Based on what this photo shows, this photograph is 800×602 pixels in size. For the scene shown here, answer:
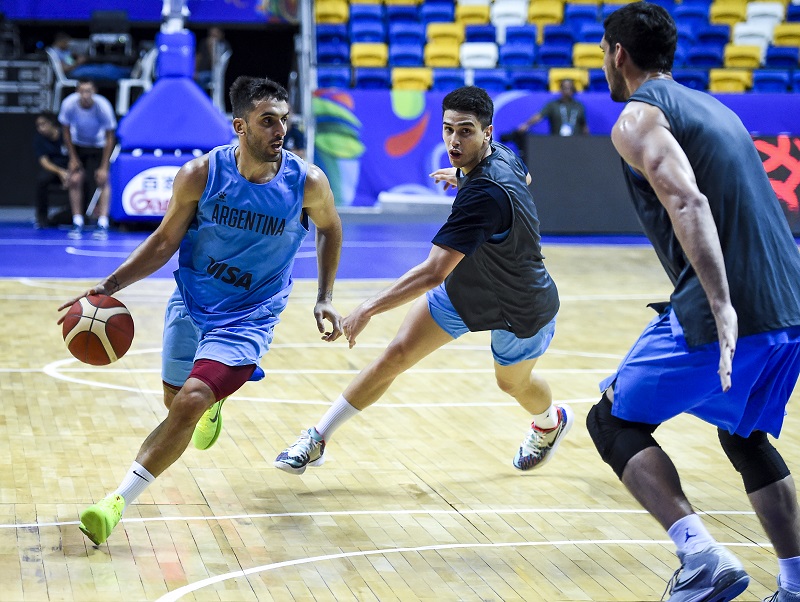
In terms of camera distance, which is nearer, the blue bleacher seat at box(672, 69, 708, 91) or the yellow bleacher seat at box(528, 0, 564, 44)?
the blue bleacher seat at box(672, 69, 708, 91)

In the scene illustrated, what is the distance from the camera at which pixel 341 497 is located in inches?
202

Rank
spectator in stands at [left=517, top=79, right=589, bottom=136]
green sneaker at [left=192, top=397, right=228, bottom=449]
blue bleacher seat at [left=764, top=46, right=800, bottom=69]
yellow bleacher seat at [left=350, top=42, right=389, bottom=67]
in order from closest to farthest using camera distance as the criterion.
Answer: green sneaker at [left=192, top=397, right=228, bottom=449] → spectator in stands at [left=517, top=79, right=589, bottom=136] → yellow bleacher seat at [left=350, top=42, right=389, bottom=67] → blue bleacher seat at [left=764, top=46, right=800, bottom=69]

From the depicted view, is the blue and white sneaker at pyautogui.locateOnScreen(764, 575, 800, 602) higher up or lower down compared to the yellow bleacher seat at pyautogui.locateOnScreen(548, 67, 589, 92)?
higher up

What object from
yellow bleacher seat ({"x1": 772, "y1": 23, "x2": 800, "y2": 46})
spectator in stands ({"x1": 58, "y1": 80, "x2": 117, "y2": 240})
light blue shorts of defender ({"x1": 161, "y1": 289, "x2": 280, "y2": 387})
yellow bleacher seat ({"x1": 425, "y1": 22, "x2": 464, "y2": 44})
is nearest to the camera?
light blue shorts of defender ({"x1": 161, "y1": 289, "x2": 280, "y2": 387})

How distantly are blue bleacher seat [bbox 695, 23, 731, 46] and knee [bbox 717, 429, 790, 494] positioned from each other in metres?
17.2

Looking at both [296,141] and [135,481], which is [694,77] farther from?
[135,481]

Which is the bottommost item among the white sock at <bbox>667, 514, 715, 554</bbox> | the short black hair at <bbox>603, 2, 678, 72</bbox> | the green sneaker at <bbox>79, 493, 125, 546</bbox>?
the green sneaker at <bbox>79, 493, 125, 546</bbox>

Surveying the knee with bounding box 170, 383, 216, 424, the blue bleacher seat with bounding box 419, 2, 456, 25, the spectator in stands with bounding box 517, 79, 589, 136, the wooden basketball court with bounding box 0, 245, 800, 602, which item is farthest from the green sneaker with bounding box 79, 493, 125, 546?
the blue bleacher seat with bounding box 419, 2, 456, 25

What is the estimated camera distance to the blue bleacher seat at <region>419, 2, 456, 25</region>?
1978 cm

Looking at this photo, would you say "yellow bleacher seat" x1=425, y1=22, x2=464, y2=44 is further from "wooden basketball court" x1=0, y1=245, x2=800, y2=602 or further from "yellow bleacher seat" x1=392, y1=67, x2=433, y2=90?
"wooden basketball court" x1=0, y1=245, x2=800, y2=602

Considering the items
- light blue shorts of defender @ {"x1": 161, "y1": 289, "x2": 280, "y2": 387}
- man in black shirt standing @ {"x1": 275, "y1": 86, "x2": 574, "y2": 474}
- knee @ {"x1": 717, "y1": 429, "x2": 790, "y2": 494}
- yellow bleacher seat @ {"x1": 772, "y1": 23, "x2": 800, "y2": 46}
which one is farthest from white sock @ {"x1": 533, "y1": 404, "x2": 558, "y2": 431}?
yellow bleacher seat @ {"x1": 772, "y1": 23, "x2": 800, "y2": 46}

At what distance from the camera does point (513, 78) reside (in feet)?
61.9

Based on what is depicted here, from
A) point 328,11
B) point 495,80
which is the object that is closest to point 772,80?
point 495,80

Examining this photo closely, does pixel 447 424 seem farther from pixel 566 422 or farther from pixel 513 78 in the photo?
pixel 513 78
